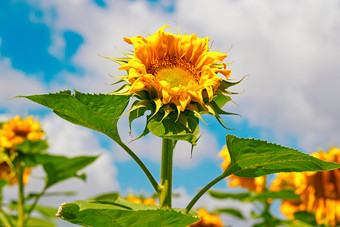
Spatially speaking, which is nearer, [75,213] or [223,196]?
[75,213]

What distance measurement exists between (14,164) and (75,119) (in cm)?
206

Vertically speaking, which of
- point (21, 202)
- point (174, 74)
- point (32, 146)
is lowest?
point (21, 202)

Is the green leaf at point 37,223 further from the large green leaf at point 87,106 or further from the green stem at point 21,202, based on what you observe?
the large green leaf at point 87,106

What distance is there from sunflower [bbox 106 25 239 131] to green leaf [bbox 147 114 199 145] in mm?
28

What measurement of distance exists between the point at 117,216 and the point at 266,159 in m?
0.45

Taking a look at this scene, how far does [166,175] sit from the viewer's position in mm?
1274

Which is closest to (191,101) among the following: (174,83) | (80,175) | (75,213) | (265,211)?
(174,83)

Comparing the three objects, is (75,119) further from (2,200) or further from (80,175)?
(2,200)

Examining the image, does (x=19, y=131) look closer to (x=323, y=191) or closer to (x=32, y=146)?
(x=32, y=146)

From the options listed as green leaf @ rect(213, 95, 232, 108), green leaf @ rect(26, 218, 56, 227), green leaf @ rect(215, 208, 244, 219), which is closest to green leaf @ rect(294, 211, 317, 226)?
green leaf @ rect(215, 208, 244, 219)

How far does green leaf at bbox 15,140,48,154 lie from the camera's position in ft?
9.81

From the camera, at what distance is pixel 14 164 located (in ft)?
10.2

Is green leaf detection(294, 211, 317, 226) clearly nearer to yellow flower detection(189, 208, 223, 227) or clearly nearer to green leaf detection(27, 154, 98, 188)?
yellow flower detection(189, 208, 223, 227)

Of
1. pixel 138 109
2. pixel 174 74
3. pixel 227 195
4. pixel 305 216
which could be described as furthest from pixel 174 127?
pixel 227 195
